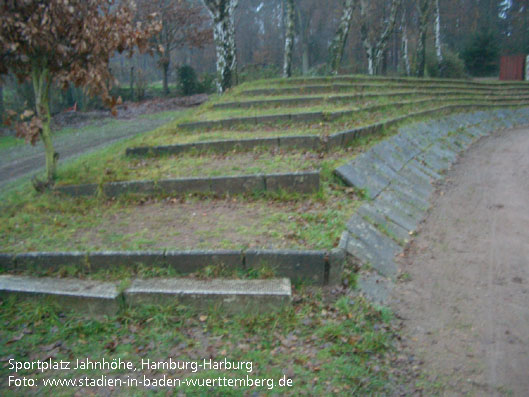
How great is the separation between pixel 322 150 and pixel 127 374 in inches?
191

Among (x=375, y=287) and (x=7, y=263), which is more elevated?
(x=7, y=263)

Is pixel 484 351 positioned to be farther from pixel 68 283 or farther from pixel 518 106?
pixel 518 106

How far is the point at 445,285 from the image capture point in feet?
15.9

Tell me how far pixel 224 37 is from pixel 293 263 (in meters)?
9.69

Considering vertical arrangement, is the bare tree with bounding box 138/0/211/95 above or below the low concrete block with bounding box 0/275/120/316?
above

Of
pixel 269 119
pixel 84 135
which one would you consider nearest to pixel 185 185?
pixel 269 119

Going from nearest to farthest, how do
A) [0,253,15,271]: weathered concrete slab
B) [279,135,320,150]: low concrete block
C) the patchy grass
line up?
the patchy grass, [0,253,15,271]: weathered concrete slab, [279,135,320,150]: low concrete block

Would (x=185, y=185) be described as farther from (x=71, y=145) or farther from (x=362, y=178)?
(x=71, y=145)

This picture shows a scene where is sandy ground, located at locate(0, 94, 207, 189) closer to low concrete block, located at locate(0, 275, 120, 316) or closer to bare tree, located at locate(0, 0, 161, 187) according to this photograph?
bare tree, located at locate(0, 0, 161, 187)

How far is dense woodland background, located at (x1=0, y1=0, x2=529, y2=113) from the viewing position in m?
25.3

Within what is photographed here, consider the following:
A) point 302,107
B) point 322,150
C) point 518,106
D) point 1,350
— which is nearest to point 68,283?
point 1,350

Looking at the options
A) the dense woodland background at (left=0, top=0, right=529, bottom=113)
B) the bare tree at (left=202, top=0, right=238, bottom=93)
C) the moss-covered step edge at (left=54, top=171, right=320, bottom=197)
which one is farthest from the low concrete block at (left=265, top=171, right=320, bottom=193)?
the dense woodland background at (left=0, top=0, right=529, bottom=113)

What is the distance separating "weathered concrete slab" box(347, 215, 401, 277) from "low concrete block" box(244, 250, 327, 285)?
54cm

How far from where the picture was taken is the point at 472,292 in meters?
4.69
